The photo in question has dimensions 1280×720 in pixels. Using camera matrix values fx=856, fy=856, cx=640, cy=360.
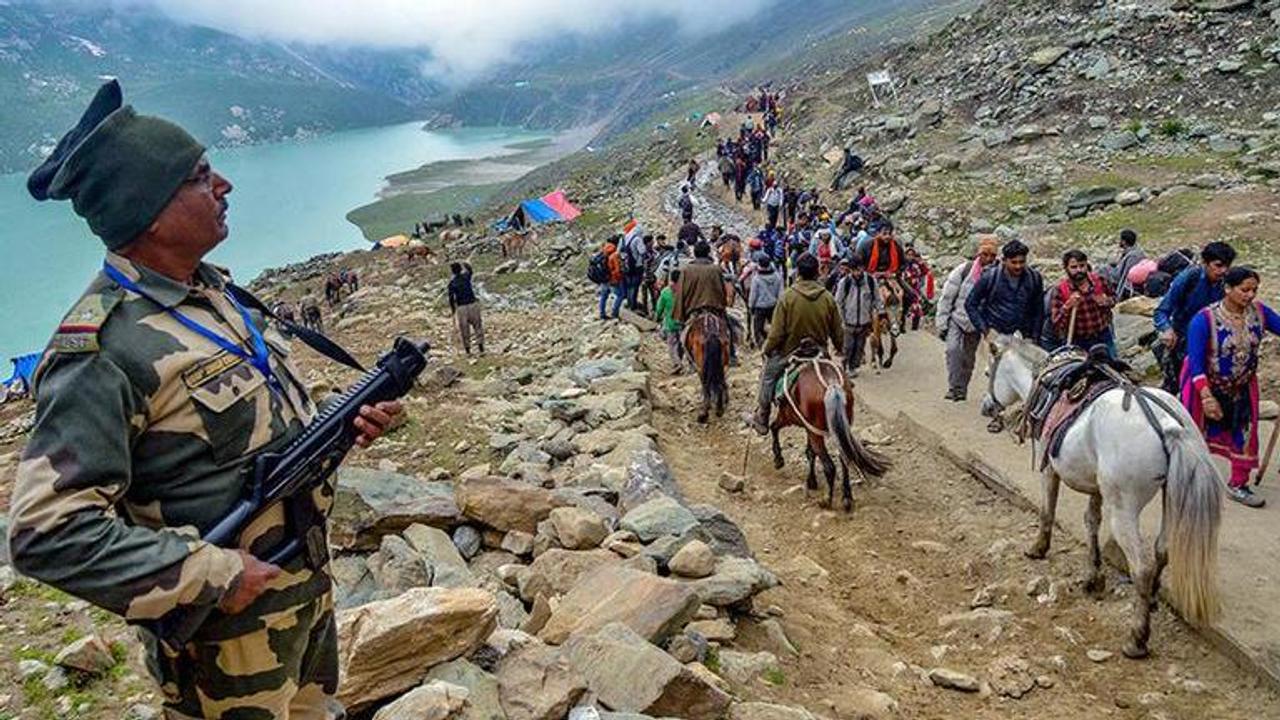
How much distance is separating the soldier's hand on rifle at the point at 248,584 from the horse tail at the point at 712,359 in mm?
8630

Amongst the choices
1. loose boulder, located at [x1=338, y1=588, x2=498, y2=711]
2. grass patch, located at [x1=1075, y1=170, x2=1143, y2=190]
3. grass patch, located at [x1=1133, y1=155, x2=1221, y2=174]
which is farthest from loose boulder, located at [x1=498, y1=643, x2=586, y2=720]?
grass patch, located at [x1=1133, y1=155, x2=1221, y2=174]

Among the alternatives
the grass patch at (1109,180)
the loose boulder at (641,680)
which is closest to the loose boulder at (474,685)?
the loose boulder at (641,680)

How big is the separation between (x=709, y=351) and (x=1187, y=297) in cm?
505

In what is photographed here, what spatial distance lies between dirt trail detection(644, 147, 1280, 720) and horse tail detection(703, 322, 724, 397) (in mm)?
1778

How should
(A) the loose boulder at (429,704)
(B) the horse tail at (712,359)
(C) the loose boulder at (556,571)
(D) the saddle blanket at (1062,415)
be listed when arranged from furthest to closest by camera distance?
(B) the horse tail at (712,359), (D) the saddle blanket at (1062,415), (C) the loose boulder at (556,571), (A) the loose boulder at (429,704)

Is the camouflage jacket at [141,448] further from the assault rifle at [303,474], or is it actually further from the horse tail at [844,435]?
the horse tail at [844,435]

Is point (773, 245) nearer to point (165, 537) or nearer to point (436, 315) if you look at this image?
point (436, 315)

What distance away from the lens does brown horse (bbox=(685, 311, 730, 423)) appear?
10.5 meters

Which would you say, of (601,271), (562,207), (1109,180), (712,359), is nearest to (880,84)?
(562,207)

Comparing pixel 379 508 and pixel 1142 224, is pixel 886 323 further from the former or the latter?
pixel 379 508

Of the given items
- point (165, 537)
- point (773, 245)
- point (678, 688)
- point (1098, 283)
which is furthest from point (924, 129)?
point (165, 537)

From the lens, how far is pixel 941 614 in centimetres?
600

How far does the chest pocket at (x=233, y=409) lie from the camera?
200cm

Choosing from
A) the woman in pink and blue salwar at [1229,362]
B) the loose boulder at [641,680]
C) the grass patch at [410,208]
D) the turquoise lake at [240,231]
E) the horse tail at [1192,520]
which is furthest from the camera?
the grass patch at [410,208]
